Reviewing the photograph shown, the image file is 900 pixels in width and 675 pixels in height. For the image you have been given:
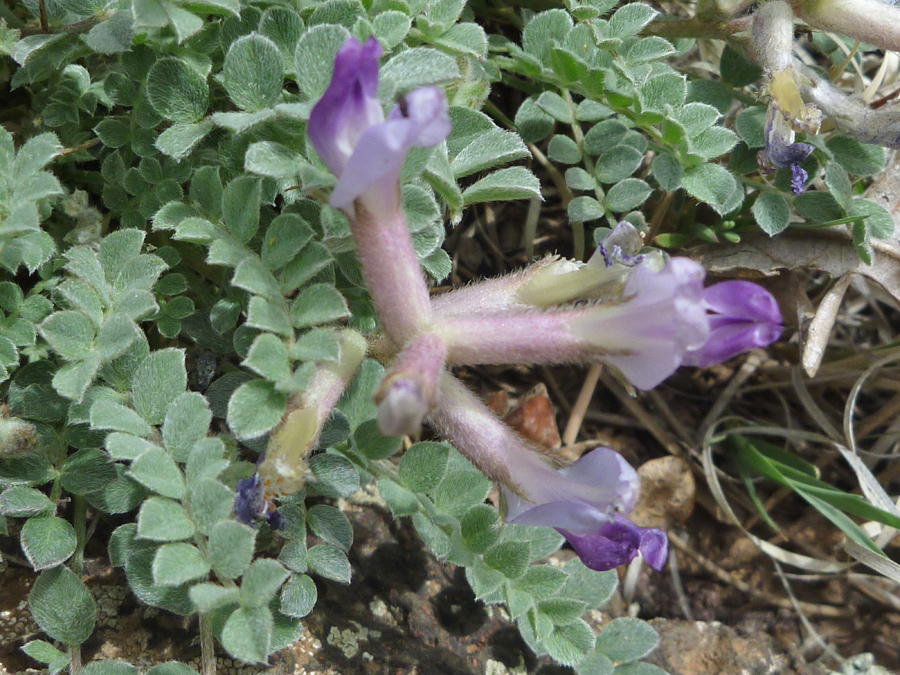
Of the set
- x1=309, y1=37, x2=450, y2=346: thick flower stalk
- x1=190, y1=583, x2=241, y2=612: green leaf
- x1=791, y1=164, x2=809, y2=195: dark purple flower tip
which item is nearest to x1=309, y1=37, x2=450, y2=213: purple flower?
x1=309, y1=37, x2=450, y2=346: thick flower stalk

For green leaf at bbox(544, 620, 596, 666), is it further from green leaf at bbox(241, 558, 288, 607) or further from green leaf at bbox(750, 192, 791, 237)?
green leaf at bbox(750, 192, 791, 237)

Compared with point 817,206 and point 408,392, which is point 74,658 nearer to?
point 408,392

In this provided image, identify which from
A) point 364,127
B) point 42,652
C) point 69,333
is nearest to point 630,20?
point 364,127

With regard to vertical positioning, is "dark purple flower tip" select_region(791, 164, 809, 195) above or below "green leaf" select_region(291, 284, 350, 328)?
below

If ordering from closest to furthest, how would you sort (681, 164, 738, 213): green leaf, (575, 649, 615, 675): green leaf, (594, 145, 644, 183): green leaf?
(575, 649, 615, 675): green leaf → (681, 164, 738, 213): green leaf → (594, 145, 644, 183): green leaf

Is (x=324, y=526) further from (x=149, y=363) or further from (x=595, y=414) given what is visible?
(x=595, y=414)

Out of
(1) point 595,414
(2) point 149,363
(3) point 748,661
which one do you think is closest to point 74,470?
(2) point 149,363

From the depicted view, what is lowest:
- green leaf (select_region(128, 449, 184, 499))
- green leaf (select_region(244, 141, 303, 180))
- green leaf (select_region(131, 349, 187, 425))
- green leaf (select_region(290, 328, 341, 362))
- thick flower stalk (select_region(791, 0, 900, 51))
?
green leaf (select_region(128, 449, 184, 499))
